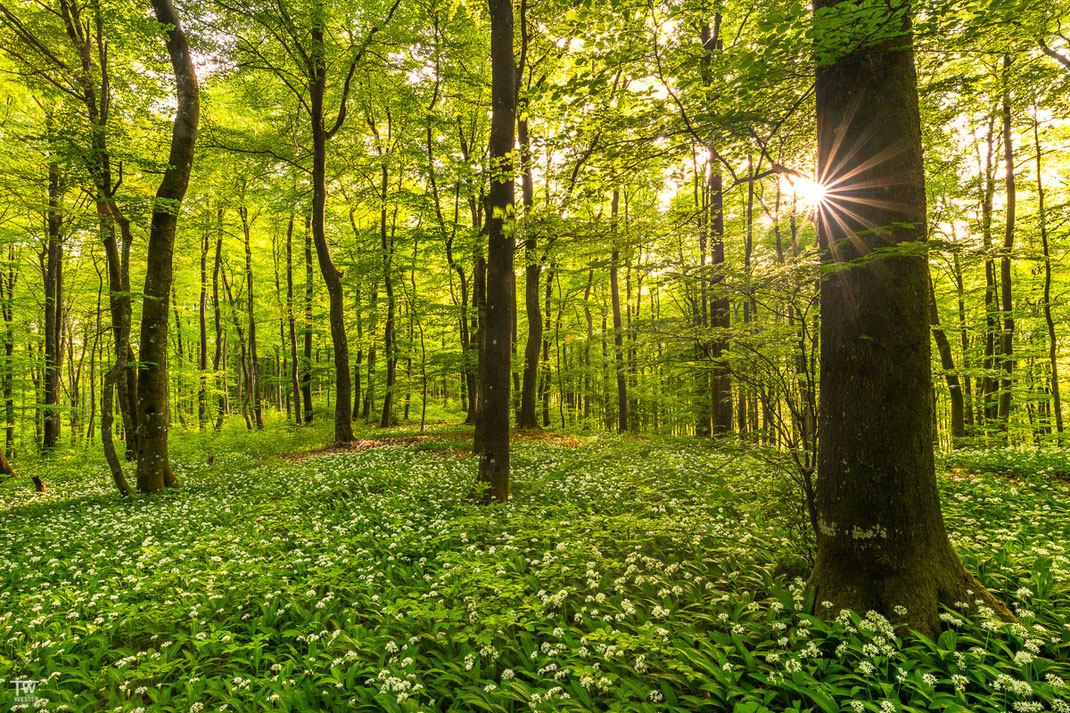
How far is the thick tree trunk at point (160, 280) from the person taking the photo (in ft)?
29.9

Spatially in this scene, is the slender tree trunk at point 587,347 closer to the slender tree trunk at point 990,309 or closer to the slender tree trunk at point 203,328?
the slender tree trunk at point 990,309

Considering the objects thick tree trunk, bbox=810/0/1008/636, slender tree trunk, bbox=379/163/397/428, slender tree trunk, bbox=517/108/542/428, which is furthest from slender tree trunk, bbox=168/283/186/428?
thick tree trunk, bbox=810/0/1008/636

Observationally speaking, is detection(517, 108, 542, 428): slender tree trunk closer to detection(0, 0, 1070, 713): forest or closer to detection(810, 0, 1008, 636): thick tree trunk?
detection(0, 0, 1070, 713): forest

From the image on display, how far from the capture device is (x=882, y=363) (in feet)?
11.0

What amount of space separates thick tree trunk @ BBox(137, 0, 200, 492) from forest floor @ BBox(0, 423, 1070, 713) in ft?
5.91

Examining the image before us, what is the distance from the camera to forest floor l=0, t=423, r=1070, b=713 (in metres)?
2.94

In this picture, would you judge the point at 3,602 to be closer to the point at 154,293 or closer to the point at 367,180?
the point at 154,293

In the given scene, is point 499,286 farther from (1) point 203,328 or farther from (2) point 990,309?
(1) point 203,328

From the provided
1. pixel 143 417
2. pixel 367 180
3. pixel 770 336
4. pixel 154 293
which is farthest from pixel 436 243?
pixel 770 336

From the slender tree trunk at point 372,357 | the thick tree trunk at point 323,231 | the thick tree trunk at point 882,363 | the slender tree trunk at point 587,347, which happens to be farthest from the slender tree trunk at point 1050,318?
the slender tree trunk at point 372,357

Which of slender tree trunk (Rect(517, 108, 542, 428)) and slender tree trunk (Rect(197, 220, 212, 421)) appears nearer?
→ slender tree trunk (Rect(517, 108, 542, 428))

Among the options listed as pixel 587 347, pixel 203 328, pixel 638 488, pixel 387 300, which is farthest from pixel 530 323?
pixel 203 328

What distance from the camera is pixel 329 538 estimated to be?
6.18m

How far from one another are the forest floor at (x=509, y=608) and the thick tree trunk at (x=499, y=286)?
2.43 ft
